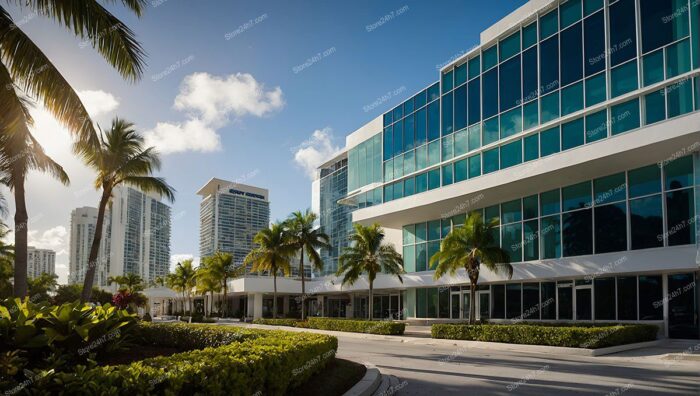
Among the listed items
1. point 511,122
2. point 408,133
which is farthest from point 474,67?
point 408,133

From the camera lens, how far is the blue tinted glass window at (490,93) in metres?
31.4

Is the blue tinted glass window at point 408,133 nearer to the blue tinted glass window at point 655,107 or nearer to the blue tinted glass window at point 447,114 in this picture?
the blue tinted glass window at point 447,114

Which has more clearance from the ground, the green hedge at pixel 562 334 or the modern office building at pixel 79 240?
the modern office building at pixel 79 240

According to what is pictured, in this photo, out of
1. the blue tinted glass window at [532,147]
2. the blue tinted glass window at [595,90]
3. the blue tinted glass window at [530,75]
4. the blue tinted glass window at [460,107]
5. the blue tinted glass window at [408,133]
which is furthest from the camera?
the blue tinted glass window at [408,133]

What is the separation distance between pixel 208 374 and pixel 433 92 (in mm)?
32740

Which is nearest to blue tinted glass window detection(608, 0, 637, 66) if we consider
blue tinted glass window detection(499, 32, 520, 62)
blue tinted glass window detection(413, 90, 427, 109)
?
blue tinted glass window detection(499, 32, 520, 62)

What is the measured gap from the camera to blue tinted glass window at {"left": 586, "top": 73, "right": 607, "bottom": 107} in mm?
25406

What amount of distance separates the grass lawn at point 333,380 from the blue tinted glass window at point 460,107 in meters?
23.4

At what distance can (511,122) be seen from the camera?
30016 millimetres

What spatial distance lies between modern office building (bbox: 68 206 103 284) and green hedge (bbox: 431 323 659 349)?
9208cm

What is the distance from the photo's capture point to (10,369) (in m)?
6.46

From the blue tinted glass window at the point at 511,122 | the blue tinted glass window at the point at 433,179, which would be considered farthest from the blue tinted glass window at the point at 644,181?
the blue tinted glass window at the point at 433,179

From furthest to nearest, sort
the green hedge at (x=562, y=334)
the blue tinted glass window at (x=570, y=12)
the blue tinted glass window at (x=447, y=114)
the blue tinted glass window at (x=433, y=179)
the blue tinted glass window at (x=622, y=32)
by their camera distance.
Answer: the blue tinted glass window at (x=433, y=179) → the blue tinted glass window at (x=447, y=114) → the blue tinted glass window at (x=570, y=12) → the blue tinted glass window at (x=622, y=32) → the green hedge at (x=562, y=334)

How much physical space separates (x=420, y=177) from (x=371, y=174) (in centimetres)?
733
